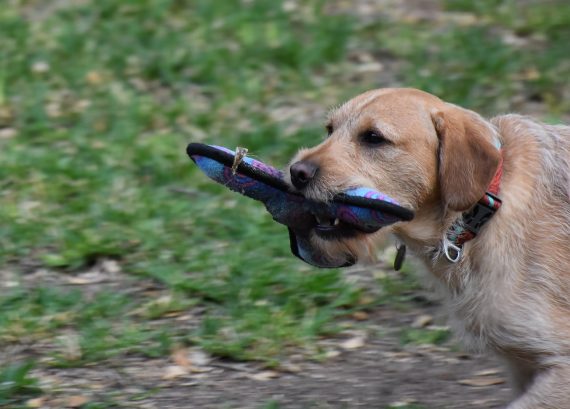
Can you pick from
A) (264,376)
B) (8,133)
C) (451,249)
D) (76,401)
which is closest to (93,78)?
(8,133)

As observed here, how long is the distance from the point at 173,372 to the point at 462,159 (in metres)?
2.17

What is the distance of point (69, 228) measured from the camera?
24.6ft

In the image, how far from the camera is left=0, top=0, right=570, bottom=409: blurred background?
236 inches

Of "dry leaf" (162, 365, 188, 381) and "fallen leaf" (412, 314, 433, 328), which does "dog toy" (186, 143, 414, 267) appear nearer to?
"dry leaf" (162, 365, 188, 381)

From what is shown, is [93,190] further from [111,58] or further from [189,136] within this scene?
[111,58]

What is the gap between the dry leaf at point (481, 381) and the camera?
19.5ft

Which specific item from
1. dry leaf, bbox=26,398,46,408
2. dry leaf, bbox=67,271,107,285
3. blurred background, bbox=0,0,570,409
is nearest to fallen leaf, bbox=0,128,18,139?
blurred background, bbox=0,0,570,409

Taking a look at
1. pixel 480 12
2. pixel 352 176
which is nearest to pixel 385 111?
pixel 352 176

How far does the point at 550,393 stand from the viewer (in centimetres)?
475

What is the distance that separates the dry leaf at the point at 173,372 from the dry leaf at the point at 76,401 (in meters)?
0.50

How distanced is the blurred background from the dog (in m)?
0.91

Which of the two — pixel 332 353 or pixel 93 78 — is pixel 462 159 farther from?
pixel 93 78

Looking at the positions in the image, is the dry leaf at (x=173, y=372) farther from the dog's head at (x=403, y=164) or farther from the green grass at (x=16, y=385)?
the dog's head at (x=403, y=164)

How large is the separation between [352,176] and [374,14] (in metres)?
6.50
